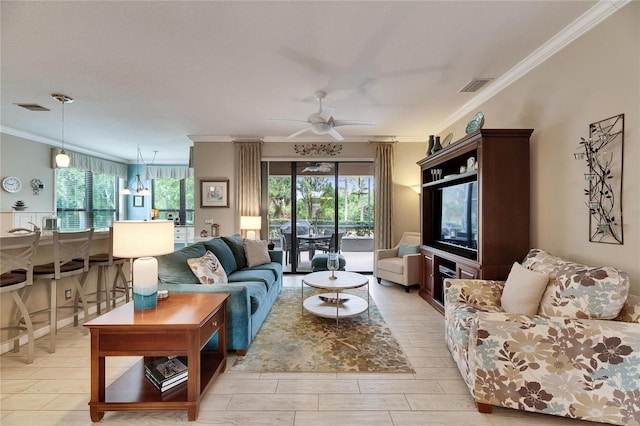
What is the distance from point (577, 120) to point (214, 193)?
5.50 metres

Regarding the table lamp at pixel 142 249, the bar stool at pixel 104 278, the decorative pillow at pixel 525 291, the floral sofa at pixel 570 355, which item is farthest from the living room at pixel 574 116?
the bar stool at pixel 104 278

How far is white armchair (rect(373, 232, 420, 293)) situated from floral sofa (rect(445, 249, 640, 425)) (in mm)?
2687

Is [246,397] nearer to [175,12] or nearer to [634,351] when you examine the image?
[634,351]

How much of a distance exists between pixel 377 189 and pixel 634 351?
4.38 meters

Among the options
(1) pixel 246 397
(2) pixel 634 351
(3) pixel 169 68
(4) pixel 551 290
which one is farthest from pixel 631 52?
(3) pixel 169 68

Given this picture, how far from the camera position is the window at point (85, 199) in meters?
6.77

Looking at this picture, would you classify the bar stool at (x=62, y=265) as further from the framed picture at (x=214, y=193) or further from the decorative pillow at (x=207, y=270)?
the framed picture at (x=214, y=193)

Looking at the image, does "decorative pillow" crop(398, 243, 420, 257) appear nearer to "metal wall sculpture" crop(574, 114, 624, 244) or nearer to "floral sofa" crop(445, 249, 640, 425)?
"metal wall sculpture" crop(574, 114, 624, 244)

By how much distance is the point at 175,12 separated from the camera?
2.22m

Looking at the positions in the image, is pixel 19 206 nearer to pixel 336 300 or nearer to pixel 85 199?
pixel 85 199

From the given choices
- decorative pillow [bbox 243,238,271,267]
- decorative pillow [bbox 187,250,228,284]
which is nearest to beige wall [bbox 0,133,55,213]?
decorative pillow [bbox 243,238,271,267]

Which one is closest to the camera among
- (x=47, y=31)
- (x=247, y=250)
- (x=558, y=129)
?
(x=47, y=31)

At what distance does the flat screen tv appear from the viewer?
3.53 metres

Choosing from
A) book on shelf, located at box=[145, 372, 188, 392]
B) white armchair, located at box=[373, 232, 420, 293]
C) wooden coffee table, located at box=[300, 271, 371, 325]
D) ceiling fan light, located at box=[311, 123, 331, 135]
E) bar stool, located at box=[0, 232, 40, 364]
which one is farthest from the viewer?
white armchair, located at box=[373, 232, 420, 293]
